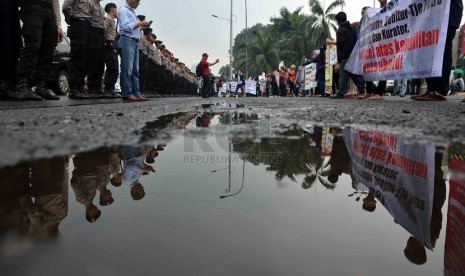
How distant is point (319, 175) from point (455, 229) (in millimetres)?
455

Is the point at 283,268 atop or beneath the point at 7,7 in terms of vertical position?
beneath

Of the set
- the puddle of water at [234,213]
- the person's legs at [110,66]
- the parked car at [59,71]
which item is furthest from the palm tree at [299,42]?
the puddle of water at [234,213]

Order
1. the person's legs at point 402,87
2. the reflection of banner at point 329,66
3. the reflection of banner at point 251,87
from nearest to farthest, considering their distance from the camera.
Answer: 1. the reflection of banner at point 329,66
2. the person's legs at point 402,87
3. the reflection of banner at point 251,87

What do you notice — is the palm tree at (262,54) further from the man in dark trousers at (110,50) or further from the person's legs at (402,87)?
the man in dark trousers at (110,50)

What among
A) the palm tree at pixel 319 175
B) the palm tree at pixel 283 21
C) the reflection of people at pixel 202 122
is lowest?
the palm tree at pixel 319 175

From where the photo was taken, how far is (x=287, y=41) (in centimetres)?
3606

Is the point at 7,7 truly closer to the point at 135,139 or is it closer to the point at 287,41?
the point at 135,139

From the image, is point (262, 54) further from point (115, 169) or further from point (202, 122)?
point (115, 169)

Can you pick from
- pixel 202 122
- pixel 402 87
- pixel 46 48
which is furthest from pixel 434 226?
pixel 402 87

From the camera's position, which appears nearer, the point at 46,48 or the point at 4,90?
the point at 4,90

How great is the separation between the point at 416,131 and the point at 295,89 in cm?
1866

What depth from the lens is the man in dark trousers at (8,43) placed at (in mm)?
4316

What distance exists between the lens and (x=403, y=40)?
632 cm

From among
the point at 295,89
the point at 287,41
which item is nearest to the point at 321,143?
the point at 295,89
